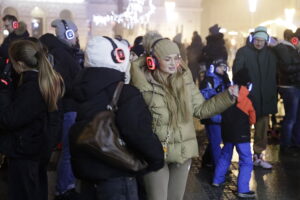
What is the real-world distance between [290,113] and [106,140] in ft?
18.9

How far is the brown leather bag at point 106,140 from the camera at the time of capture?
2.89 metres

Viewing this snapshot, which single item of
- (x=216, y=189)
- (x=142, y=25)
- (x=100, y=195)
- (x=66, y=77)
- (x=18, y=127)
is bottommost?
(x=216, y=189)

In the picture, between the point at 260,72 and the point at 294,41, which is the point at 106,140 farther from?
the point at 294,41

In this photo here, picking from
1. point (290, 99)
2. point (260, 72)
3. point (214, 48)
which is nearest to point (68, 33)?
point (260, 72)

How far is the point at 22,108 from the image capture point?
3736 mm

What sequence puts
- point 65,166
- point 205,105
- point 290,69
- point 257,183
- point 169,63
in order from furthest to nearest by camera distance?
point 290,69
point 257,183
point 65,166
point 205,105
point 169,63

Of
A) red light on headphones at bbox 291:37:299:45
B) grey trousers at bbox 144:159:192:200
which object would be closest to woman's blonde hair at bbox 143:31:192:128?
grey trousers at bbox 144:159:192:200

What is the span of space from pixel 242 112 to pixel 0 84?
2.93 m

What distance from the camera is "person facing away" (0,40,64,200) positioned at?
149 inches

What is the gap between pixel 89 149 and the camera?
292 cm

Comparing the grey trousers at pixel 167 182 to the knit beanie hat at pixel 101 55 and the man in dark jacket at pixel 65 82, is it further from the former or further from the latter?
the man in dark jacket at pixel 65 82

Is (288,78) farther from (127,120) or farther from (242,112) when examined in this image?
(127,120)

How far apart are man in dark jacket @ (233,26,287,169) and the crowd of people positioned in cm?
103

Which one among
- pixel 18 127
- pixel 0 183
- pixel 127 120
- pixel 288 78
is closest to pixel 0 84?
pixel 18 127
